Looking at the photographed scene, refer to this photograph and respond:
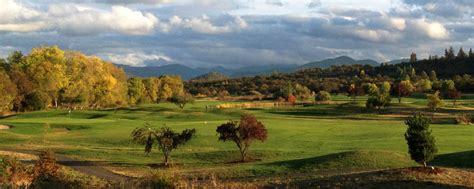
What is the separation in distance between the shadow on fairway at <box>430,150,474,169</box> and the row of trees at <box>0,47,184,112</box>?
3152 inches

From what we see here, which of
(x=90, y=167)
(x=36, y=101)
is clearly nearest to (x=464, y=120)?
(x=90, y=167)

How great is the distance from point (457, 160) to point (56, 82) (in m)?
89.9

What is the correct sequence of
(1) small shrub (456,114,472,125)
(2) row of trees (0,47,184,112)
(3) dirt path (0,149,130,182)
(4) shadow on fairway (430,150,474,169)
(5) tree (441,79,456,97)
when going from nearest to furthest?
(4) shadow on fairway (430,150,474,169), (3) dirt path (0,149,130,182), (1) small shrub (456,114,472,125), (2) row of trees (0,47,184,112), (5) tree (441,79,456,97)

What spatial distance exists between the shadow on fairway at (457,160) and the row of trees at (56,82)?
263 feet

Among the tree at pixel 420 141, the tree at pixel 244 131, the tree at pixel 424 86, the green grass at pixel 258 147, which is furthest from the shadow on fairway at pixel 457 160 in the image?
the tree at pixel 424 86

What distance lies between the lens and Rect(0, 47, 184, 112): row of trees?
105 meters

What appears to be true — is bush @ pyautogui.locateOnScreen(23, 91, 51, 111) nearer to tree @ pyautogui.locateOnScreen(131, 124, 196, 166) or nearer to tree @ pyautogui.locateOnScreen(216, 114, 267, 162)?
tree @ pyautogui.locateOnScreen(131, 124, 196, 166)

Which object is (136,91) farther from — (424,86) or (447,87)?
(424,86)

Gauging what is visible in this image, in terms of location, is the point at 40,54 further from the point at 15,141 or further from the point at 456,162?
the point at 456,162

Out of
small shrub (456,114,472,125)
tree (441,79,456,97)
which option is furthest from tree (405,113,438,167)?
tree (441,79,456,97)

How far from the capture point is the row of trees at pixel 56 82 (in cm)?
10519

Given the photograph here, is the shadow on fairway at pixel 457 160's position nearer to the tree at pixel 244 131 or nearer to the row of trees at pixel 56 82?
the tree at pixel 244 131

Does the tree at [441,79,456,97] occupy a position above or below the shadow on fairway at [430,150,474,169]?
above

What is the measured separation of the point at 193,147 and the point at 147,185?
3218 centimetres
